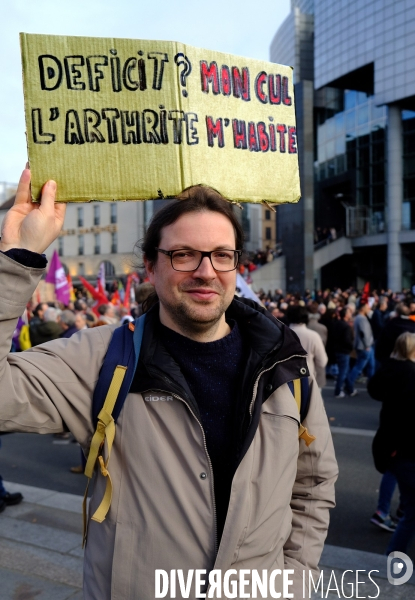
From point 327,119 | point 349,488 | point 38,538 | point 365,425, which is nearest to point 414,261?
point 327,119

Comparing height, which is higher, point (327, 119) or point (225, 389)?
point (327, 119)

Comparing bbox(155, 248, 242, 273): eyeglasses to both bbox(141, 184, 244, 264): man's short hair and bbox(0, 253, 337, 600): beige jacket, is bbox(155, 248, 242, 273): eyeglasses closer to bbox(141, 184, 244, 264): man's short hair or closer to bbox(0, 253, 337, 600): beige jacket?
bbox(141, 184, 244, 264): man's short hair

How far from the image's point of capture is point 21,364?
5.80 feet

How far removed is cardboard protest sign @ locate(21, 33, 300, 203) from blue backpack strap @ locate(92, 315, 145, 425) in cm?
48

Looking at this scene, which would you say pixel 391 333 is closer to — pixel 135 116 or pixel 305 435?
pixel 305 435

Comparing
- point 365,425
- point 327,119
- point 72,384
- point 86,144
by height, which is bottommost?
point 365,425

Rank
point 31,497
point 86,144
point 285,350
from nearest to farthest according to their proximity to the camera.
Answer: point 86,144, point 285,350, point 31,497

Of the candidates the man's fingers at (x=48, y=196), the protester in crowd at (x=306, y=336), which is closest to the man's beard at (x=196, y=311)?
the man's fingers at (x=48, y=196)

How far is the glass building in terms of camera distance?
34.8 m

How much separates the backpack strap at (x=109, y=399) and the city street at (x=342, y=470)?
353 centimetres

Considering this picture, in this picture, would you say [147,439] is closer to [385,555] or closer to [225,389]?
[225,389]

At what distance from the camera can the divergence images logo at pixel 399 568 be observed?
3.89m

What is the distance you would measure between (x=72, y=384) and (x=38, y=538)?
3341mm

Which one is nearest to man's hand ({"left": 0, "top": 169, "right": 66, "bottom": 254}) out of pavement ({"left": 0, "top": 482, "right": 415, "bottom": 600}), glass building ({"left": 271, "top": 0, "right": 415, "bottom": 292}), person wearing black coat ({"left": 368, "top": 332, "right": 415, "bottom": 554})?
pavement ({"left": 0, "top": 482, "right": 415, "bottom": 600})
